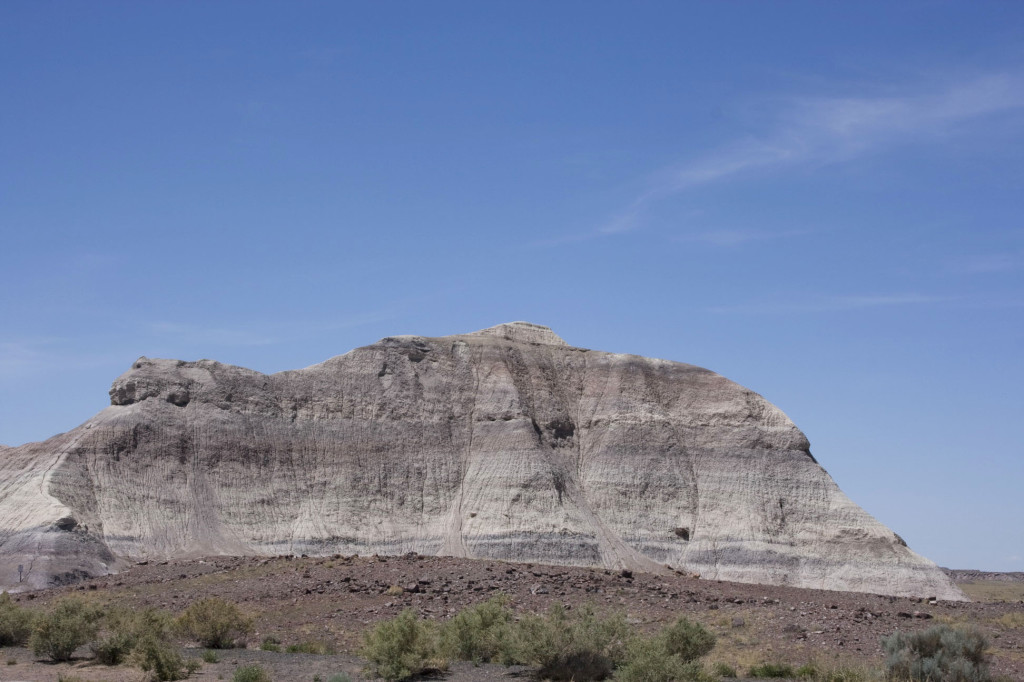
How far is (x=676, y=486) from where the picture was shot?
69.9m

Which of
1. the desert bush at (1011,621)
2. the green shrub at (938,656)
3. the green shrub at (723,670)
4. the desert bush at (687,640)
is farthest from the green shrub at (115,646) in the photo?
the desert bush at (1011,621)

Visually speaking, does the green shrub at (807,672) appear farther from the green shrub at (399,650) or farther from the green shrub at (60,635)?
the green shrub at (60,635)

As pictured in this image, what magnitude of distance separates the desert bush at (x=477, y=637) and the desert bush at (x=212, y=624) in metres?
6.11

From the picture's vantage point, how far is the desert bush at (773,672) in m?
25.3

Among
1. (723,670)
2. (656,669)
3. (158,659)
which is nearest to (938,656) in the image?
(723,670)

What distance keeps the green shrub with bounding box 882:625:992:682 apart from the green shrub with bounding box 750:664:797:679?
2249mm

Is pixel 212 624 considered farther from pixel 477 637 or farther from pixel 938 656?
pixel 938 656

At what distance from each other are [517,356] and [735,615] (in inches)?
1670

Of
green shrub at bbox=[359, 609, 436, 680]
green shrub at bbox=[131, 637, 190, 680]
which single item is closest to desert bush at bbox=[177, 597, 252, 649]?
green shrub at bbox=[131, 637, 190, 680]

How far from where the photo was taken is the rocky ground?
2706 centimetres

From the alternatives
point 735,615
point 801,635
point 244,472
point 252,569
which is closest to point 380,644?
point 801,635

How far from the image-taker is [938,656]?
75.3 feet

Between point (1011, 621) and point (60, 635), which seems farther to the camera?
point (1011, 621)

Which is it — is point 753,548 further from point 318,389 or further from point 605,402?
point 318,389
